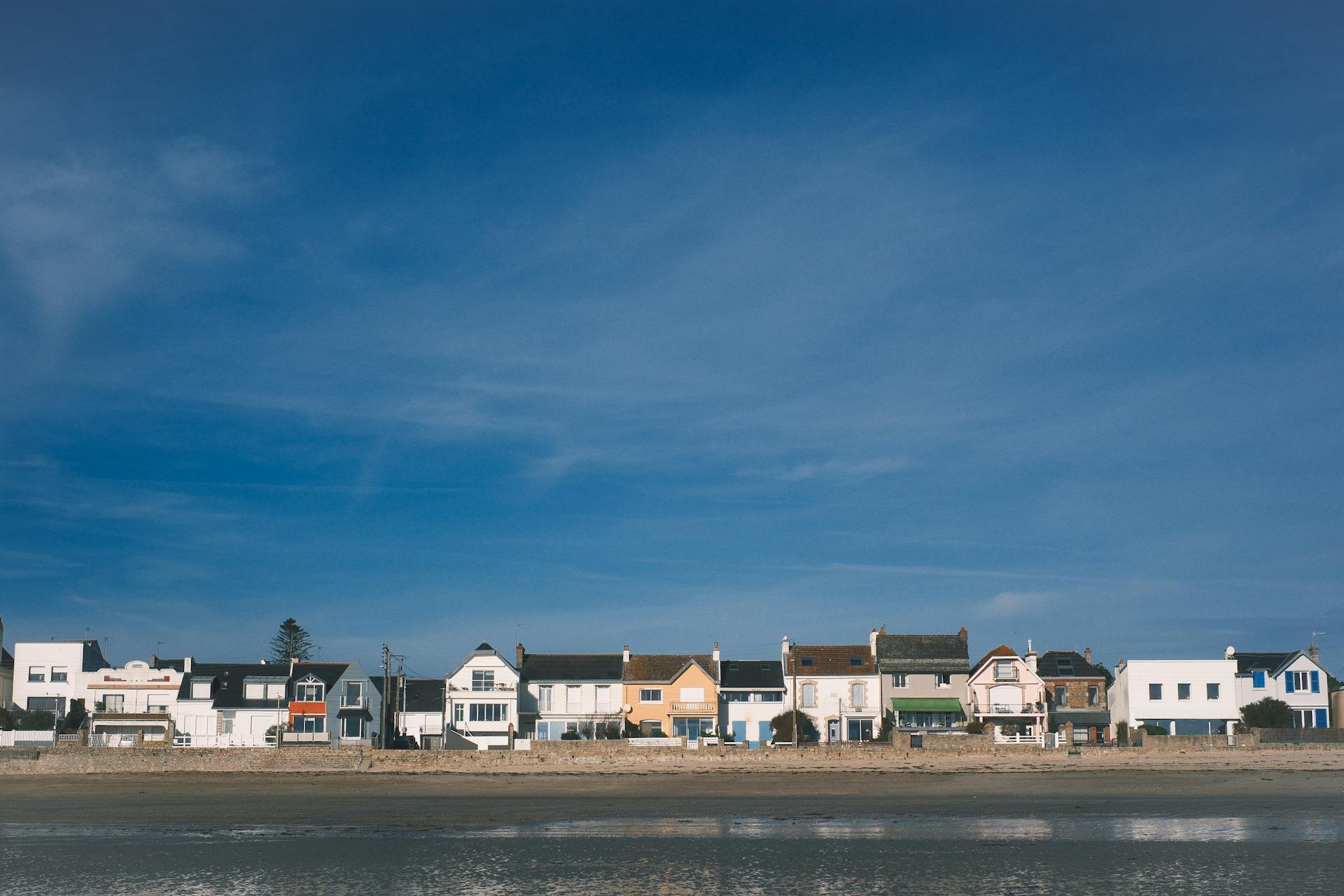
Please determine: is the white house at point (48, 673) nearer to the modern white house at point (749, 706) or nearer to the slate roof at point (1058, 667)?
the modern white house at point (749, 706)

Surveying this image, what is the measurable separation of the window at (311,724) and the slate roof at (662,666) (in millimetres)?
18625

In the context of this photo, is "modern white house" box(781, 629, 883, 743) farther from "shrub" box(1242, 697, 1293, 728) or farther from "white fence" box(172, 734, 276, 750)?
"white fence" box(172, 734, 276, 750)

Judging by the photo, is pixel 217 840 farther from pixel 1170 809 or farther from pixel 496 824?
pixel 1170 809

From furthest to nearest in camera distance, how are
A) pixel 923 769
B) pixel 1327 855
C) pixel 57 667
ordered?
pixel 57 667 < pixel 923 769 < pixel 1327 855

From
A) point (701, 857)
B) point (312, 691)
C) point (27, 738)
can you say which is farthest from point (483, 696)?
point (701, 857)

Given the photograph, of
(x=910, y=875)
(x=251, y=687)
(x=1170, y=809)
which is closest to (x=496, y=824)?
(x=910, y=875)

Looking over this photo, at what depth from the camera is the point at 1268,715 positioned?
2803 inches

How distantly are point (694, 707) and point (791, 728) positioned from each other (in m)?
7.69

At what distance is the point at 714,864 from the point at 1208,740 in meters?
39.3

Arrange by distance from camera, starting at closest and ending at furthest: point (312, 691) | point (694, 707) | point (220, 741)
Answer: point (220, 741)
point (312, 691)
point (694, 707)

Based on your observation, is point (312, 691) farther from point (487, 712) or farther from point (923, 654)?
point (923, 654)

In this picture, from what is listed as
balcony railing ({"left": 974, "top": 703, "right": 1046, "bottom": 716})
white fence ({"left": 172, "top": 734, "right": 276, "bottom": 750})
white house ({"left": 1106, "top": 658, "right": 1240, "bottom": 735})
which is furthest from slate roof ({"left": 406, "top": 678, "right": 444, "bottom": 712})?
white house ({"left": 1106, "top": 658, "right": 1240, "bottom": 735})

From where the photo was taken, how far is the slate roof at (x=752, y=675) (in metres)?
80.1

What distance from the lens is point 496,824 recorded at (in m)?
40.5
